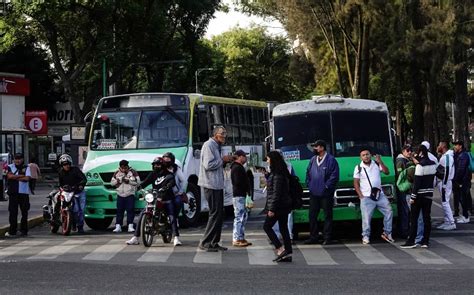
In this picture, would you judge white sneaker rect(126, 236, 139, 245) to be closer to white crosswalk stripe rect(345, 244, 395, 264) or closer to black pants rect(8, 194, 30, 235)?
black pants rect(8, 194, 30, 235)

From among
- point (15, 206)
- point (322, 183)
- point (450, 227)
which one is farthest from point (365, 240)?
point (15, 206)

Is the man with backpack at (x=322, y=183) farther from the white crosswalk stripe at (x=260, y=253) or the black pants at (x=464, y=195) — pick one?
the black pants at (x=464, y=195)

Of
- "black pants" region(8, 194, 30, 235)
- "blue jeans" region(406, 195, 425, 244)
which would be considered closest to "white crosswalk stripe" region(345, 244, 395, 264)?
"blue jeans" region(406, 195, 425, 244)

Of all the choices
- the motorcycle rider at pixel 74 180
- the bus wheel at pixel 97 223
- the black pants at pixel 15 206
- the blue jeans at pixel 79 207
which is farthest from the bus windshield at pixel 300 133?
the black pants at pixel 15 206

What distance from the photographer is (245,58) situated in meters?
77.1

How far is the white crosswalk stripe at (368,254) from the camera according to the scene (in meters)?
12.2

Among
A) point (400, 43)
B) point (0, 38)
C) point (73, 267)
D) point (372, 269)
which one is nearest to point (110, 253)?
point (73, 267)

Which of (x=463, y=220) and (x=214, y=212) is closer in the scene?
(x=214, y=212)

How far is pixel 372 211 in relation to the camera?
14352mm

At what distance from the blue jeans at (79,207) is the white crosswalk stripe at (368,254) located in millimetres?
6294

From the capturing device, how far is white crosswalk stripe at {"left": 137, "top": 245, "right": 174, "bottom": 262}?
12789mm

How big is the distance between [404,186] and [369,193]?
0.87 m

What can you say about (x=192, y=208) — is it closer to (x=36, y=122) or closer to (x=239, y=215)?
(x=239, y=215)

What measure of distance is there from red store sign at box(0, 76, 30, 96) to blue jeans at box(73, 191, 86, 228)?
2736 centimetres
